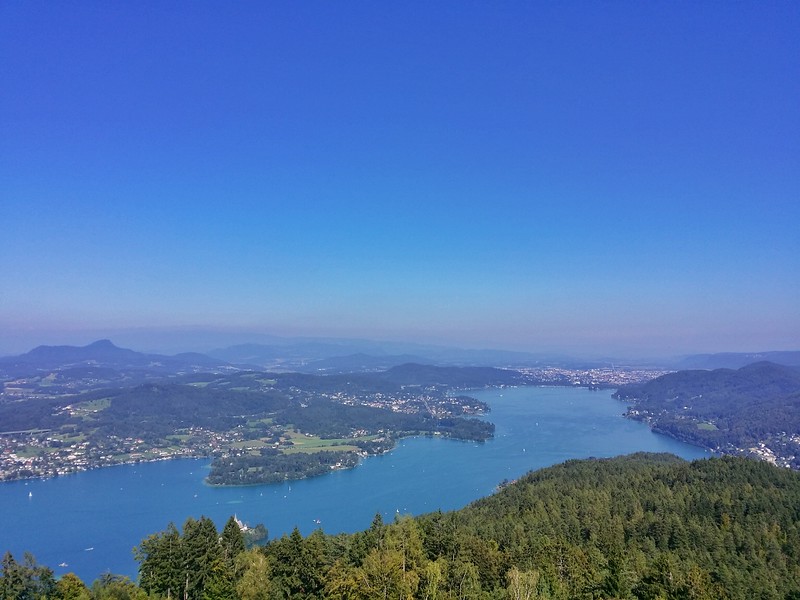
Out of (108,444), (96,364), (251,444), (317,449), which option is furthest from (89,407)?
(96,364)

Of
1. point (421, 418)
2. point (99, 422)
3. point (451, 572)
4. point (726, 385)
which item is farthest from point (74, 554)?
point (726, 385)

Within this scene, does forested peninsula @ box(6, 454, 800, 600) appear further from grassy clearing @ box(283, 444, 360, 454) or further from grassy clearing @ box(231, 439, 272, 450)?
grassy clearing @ box(231, 439, 272, 450)

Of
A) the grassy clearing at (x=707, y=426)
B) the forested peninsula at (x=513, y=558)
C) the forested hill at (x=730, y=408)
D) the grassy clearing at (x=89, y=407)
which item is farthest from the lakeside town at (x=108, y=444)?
the forested peninsula at (x=513, y=558)

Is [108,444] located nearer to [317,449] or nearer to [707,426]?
[317,449]

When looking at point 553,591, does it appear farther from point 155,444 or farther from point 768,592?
point 155,444

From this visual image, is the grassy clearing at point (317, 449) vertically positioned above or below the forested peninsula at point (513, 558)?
below

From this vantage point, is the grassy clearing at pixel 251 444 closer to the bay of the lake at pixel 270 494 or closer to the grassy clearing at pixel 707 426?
the bay of the lake at pixel 270 494
